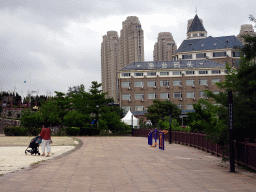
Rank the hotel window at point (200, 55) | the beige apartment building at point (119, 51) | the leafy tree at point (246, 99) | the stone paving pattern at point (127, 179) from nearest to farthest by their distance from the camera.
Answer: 1. the stone paving pattern at point (127, 179)
2. the leafy tree at point (246, 99)
3. the hotel window at point (200, 55)
4. the beige apartment building at point (119, 51)

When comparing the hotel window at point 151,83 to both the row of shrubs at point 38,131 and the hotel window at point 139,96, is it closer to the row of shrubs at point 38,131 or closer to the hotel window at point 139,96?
the hotel window at point 139,96

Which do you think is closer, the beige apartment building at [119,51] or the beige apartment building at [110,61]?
the beige apartment building at [119,51]

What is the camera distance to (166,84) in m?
78.9

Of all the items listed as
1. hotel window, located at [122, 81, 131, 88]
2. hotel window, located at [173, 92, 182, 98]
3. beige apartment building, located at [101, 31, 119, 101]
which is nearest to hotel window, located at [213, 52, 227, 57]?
hotel window, located at [173, 92, 182, 98]

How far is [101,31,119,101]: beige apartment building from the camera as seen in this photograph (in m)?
156

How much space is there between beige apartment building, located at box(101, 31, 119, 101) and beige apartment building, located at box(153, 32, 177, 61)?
69.5ft

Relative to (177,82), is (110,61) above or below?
above

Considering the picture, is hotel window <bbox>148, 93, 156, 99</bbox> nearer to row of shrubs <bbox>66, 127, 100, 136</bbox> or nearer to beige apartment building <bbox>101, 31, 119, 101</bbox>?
row of shrubs <bbox>66, 127, 100, 136</bbox>

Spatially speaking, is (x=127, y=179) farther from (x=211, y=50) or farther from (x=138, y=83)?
(x=211, y=50)

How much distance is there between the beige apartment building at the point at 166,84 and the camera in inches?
3078

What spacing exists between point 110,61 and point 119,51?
7542 millimetres

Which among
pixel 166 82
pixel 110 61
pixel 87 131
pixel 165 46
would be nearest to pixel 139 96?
pixel 166 82

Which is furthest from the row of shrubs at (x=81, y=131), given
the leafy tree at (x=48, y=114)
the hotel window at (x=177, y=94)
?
the hotel window at (x=177, y=94)

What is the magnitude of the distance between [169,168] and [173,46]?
141749 mm
